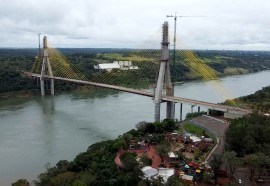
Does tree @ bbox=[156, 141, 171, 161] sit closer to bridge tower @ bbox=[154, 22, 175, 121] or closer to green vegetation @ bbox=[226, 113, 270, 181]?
green vegetation @ bbox=[226, 113, 270, 181]

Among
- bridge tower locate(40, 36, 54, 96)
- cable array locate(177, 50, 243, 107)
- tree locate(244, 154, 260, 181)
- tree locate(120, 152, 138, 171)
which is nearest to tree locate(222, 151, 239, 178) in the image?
tree locate(244, 154, 260, 181)

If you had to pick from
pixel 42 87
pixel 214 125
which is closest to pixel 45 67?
pixel 42 87

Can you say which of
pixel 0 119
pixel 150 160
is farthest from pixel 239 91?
pixel 150 160

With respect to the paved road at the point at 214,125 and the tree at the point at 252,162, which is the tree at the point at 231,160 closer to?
the tree at the point at 252,162

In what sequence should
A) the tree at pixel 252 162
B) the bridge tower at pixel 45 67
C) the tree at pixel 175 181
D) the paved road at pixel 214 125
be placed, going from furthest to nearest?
the bridge tower at pixel 45 67
the paved road at pixel 214 125
the tree at pixel 252 162
the tree at pixel 175 181

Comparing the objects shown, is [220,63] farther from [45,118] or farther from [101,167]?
[101,167]

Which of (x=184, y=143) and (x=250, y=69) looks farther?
(x=250, y=69)

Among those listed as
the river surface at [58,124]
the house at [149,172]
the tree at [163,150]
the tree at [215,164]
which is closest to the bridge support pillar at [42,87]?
the river surface at [58,124]
